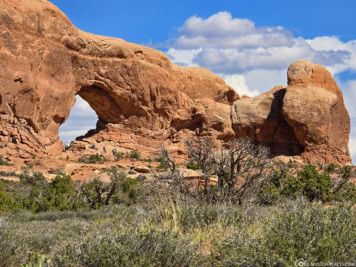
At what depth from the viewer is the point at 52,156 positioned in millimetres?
30312

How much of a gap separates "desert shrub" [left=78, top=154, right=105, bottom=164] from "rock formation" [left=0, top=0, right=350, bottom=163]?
167 cm

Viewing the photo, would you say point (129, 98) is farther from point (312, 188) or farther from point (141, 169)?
point (312, 188)

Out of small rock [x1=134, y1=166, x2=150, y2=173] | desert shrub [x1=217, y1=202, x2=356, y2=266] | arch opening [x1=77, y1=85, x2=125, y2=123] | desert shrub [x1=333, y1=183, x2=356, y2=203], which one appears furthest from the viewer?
arch opening [x1=77, y1=85, x2=125, y2=123]

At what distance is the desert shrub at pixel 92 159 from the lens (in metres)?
31.4

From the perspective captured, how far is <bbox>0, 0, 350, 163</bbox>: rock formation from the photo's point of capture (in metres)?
27.9

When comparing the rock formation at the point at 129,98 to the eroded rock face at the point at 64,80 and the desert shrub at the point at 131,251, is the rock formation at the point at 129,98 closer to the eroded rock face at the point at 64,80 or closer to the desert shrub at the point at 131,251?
the eroded rock face at the point at 64,80

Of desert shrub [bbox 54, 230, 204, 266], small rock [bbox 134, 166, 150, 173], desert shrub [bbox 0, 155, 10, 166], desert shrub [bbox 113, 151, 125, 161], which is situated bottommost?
desert shrub [bbox 54, 230, 204, 266]

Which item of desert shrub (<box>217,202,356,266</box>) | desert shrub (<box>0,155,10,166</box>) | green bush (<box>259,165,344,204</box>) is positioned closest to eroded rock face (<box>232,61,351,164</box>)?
green bush (<box>259,165,344,204</box>)

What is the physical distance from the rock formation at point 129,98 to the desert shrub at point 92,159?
5.47ft

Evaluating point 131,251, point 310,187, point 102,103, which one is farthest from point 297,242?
point 102,103

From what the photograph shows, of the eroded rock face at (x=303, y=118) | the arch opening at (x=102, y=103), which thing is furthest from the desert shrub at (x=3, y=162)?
the eroded rock face at (x=303, y=118)

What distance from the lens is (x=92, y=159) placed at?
3183 cm

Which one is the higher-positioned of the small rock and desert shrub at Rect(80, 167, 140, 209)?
the small rock

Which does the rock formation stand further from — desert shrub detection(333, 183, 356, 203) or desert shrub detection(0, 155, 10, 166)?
desert shrub detection(333, 183, 356, 203)
